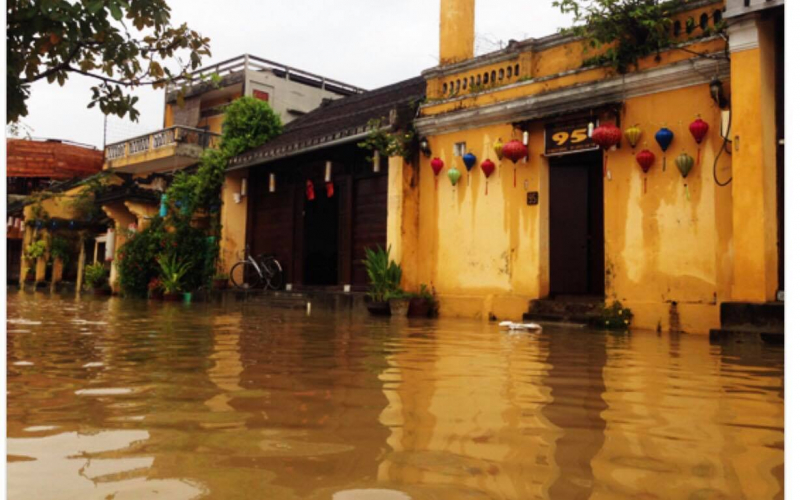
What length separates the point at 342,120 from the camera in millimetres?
13875

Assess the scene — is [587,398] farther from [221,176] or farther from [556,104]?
[221,176]

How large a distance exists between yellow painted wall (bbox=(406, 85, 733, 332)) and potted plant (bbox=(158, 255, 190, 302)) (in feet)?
21.8

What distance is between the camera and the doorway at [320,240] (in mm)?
13820

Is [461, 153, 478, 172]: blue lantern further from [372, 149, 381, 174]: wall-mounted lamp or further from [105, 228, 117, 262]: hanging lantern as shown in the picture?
[105, 228, 117, 262]: hanging lantern

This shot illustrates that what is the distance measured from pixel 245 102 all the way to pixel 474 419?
1444cm

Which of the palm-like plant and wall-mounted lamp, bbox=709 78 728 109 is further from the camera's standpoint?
the palm-like plant

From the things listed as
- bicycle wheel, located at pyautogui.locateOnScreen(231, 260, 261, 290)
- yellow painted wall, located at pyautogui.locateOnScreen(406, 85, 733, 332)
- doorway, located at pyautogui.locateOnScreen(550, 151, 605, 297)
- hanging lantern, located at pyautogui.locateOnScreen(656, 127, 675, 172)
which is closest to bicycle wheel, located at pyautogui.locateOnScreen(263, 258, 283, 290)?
bicycle wheel, located at pyautogui.locateOnScreen(231, 260, 261, 290)

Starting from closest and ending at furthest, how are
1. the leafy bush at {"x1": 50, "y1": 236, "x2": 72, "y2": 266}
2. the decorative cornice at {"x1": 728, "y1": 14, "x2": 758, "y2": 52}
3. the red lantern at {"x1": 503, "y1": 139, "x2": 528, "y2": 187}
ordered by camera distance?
the decorative cornice at {"x1": 728, "y1": 14, "x2": 758, "y2": 52}, the red lantern at {"x1": 503, "y1": 139, "x2": 528, "y2": 187}, the leafy bush at {"x1": 50, "y1": 236, "x2": 72, "y2": 266}

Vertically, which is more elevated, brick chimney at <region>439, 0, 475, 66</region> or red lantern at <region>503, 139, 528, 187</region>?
brick chimney at <region>439, 0, 475, 66</region>

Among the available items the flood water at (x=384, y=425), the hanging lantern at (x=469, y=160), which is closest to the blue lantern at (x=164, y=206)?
the hanging lantern at (x=469, y=160)

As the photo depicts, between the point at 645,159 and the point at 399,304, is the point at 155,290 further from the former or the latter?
the point at 645,159

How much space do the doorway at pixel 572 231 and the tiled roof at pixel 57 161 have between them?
69.6ft

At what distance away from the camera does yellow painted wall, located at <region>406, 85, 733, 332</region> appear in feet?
24.2

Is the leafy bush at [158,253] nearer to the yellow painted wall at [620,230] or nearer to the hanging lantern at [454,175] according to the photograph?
the yellow painted wall at [620,230]
